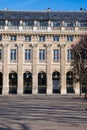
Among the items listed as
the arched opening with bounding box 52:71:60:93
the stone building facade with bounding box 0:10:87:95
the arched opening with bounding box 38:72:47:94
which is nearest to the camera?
the stone building facade with bounding box 0:10:87:95

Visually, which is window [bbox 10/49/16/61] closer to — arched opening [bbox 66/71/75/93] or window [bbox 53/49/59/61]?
window [bbox 53/49/59/61]

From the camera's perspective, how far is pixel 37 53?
82188mm

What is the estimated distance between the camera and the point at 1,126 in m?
20.9

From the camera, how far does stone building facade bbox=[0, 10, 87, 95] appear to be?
81.1 metres

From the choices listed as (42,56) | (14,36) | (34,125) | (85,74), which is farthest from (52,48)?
(34,125)

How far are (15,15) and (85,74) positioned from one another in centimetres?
2763

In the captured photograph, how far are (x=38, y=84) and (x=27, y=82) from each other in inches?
97.0

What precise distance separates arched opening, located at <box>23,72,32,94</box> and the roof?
1220 centimetres

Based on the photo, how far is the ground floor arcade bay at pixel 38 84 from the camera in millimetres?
80562

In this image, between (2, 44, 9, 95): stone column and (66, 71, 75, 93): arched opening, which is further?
(66, 71, 75, 93): arched opening

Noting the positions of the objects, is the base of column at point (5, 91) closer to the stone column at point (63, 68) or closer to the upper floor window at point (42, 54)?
the upper floor window at point (42, 54)

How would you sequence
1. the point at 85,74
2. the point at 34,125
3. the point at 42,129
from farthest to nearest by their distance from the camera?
the point at 85,74 < the point at 34,125 < the point at 42,129

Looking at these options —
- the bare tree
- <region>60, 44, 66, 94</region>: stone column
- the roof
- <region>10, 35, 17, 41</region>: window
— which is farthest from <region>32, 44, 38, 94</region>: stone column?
the bare tree

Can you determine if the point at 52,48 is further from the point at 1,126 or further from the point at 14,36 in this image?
the point at 1,126
